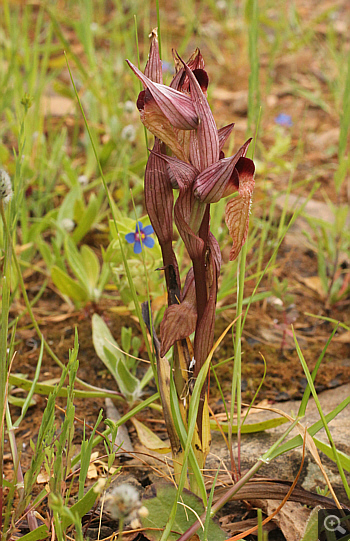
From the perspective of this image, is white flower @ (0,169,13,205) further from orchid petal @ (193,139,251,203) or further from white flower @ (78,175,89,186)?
white flower @ (78,175,89,186)

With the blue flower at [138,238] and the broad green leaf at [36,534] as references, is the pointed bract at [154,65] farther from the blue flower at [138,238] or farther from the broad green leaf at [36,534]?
the broad green leaf at [36,534]

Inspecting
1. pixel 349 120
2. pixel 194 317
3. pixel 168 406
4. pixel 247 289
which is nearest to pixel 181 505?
pixel 168 406

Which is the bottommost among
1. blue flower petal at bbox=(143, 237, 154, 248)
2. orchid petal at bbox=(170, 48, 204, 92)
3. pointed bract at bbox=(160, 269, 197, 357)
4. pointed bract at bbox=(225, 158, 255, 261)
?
pointed bract at bbox=(160, 269, 197, 357)

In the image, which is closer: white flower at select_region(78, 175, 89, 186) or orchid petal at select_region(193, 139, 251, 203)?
orchid petal at select_region(193, 139, 251, 203)

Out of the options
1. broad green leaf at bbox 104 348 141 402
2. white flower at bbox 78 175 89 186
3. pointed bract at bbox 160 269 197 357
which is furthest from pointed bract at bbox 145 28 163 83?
white flower at bbox 78 175 89 186

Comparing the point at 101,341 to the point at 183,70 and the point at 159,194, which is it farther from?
the point at 183,70

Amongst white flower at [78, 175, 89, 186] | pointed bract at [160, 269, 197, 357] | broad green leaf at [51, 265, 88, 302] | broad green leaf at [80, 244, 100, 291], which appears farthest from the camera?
white flower at [78, 175, 89, 186]

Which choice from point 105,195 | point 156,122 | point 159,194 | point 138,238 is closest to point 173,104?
point 156,122

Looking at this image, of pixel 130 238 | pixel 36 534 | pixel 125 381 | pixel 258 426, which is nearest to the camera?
pixel 36 534
